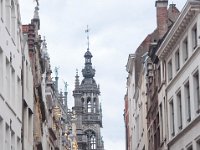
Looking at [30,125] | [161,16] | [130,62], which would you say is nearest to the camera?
[30,125]

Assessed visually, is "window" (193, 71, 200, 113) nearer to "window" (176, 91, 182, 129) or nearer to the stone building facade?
"window" (176, 91, 182, 129)

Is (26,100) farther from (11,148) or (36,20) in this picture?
(36,20)

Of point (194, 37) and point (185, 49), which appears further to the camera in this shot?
point (185, 49)

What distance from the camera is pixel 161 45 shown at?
5094cm

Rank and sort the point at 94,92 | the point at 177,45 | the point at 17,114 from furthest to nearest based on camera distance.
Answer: the point at 94,92
the point at 177,45
the point at 17,114

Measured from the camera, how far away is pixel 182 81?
4631 cm

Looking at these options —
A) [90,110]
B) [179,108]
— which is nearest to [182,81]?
[179,108]

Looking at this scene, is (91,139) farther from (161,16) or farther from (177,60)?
(177,60)

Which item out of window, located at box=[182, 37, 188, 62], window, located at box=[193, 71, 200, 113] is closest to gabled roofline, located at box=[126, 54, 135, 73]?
window, located at box=[182, 37, 188, 62]

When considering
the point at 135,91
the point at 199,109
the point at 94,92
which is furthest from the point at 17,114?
the point at 94,92

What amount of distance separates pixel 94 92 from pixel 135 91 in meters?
118

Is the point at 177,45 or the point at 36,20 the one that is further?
the point at 36,20

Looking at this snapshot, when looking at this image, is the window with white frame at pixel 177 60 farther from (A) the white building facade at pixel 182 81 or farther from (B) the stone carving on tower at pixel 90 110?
(B) the stone carving on tower at pixel 90 110

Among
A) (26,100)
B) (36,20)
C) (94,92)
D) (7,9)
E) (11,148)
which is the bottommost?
(11,148)
